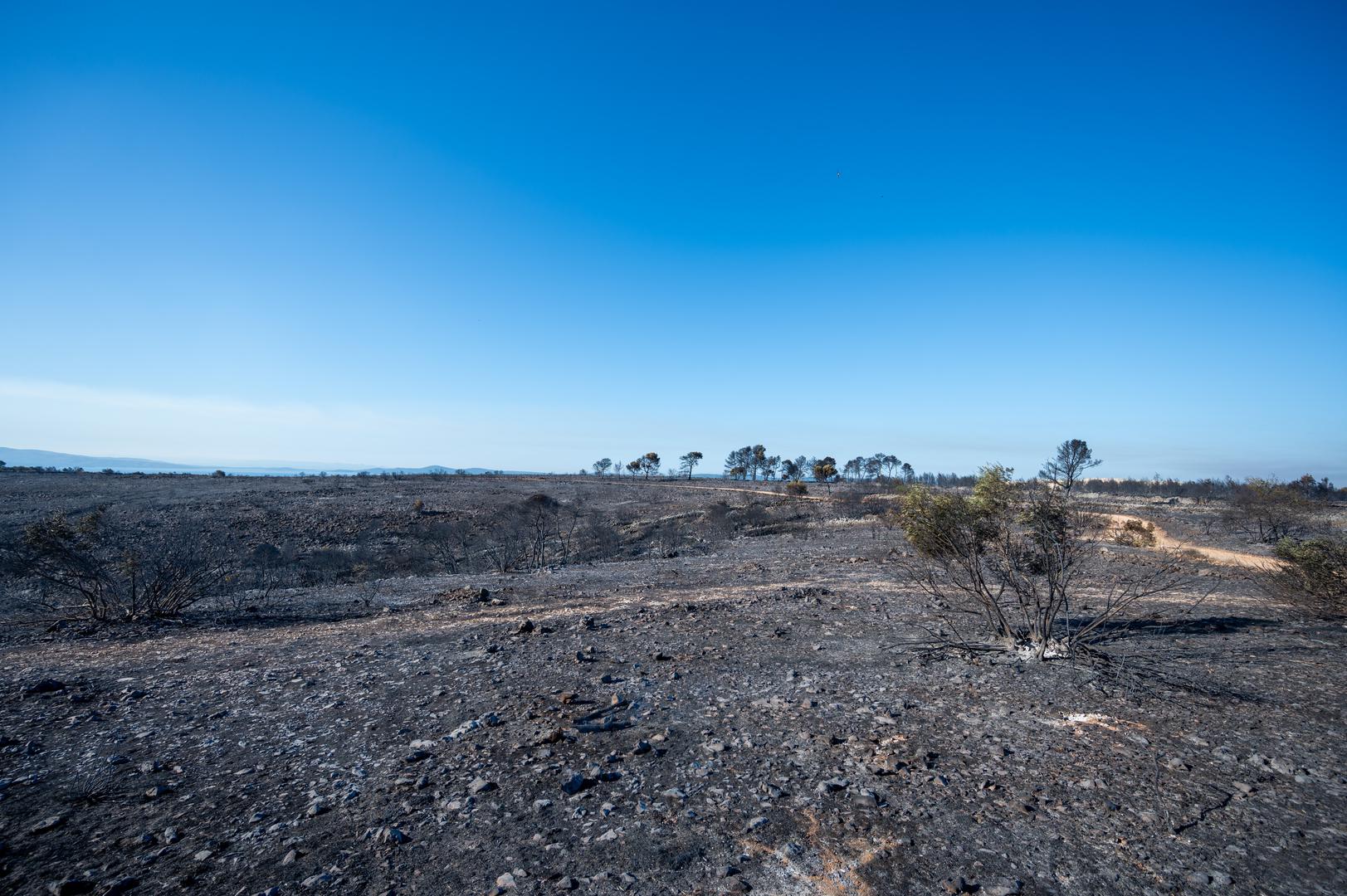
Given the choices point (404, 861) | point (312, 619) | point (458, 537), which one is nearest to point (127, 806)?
point (404, 861)

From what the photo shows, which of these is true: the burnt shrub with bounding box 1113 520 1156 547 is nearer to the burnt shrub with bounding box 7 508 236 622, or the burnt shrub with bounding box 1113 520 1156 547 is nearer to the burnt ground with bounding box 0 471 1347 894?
the burnt ground with bounding box 0 471 1347 894

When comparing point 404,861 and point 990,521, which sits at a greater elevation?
point 990,521

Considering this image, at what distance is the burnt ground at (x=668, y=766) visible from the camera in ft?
11.4

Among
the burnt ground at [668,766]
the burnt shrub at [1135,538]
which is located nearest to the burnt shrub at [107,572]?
the burnt ground at [668,766]

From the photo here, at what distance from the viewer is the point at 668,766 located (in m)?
4.77

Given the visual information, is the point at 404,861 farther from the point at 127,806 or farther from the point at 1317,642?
the point at 1317,642

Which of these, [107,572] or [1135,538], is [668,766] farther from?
[1135,538]

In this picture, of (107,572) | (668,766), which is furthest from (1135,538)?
(107,572)

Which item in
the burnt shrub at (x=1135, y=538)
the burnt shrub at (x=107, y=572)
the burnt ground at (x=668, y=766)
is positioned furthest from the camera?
the burnt shrub at (x=1135, y=538)

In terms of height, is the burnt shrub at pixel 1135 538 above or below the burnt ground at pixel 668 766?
above

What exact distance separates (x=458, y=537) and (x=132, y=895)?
2642 cm

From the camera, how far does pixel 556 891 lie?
10.8ft

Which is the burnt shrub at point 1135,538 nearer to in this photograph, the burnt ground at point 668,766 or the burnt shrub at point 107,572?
the burnt ground at point 668,766

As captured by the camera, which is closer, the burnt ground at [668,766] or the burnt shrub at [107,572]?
the burnt ground at [668,766]
